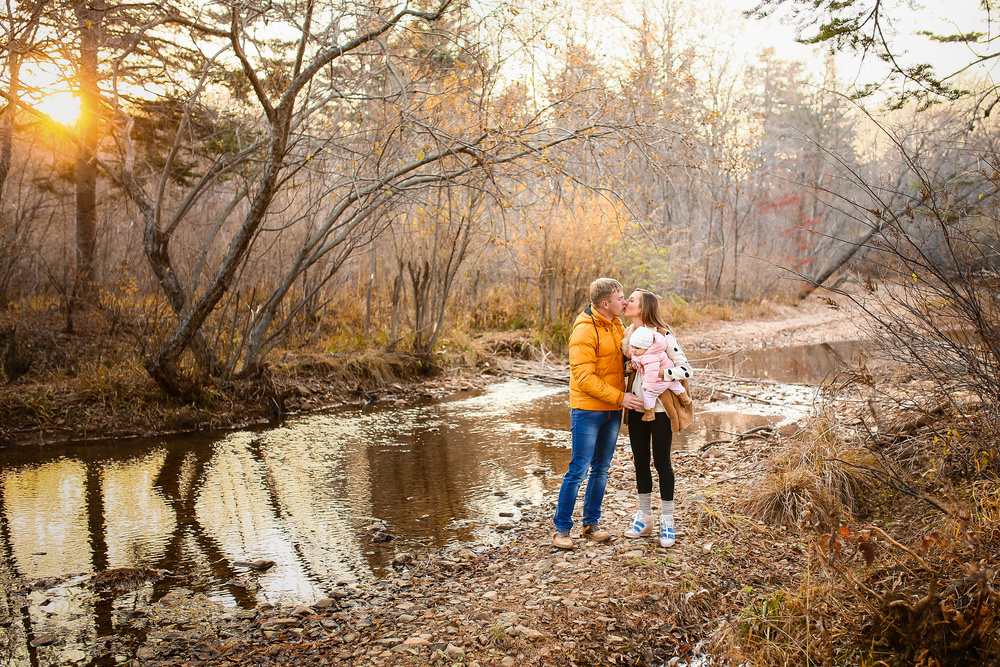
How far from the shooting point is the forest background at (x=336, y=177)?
7.08 m

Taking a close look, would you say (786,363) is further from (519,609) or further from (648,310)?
(519,609)

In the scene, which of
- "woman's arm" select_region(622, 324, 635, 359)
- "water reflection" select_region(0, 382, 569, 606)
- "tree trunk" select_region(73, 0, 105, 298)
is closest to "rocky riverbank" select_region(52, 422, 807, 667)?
"water reflection" select_region(0, 382, 569, 606)

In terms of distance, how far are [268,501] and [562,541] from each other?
10.5 ft

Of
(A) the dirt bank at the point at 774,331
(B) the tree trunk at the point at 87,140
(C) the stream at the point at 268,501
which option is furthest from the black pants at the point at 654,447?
(A) the dirt bank at the point at 774,331

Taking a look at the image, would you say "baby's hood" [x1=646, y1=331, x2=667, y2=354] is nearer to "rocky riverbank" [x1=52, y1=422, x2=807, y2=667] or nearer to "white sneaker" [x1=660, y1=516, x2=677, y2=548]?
"white sneaker" [x1=660, y1=516, x2=677, y2=548]

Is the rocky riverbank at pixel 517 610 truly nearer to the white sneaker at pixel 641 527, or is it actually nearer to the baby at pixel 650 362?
the white sneaker at pixel 641 527

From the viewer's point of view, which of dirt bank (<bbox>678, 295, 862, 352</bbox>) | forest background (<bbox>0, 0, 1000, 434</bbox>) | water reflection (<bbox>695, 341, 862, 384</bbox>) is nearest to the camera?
forest background (<bbox>0, 0, 1000, 434</bbox>)

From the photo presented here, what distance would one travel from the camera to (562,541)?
4.95m

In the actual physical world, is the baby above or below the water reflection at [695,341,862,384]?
above

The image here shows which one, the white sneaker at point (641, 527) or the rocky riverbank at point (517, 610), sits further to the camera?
the white sneaker at point (641, 527)

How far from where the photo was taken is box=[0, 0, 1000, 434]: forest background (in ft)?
23.2

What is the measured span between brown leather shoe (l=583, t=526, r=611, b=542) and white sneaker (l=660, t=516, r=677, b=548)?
0.40m

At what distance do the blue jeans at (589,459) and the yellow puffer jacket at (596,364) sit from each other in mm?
119

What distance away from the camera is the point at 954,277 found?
14.6 feet
